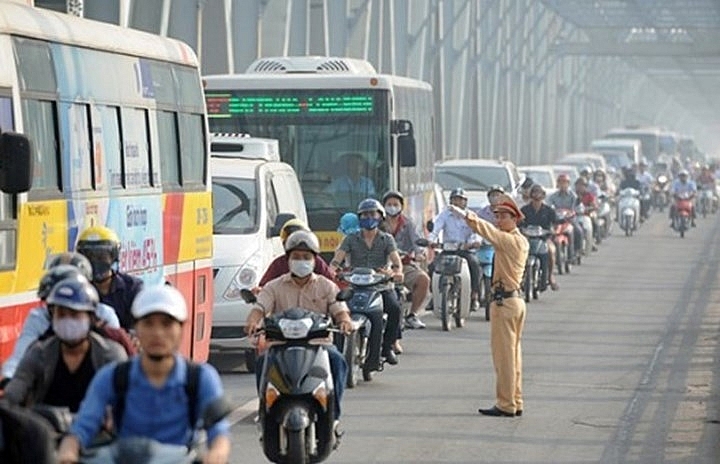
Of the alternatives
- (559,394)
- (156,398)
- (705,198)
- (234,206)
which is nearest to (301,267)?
(559,394)

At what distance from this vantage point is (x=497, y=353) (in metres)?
15.5

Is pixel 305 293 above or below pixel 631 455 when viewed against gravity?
above

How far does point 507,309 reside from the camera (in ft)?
51.0

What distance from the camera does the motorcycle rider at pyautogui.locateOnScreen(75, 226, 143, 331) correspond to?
34.7ft

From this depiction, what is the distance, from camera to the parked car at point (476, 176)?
34.5m

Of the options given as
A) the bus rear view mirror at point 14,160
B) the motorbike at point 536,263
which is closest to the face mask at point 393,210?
the motorbike at point 536,263

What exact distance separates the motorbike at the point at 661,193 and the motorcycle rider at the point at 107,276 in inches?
2301

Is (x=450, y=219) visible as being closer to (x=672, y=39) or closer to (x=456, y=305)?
(x=456, y=305)

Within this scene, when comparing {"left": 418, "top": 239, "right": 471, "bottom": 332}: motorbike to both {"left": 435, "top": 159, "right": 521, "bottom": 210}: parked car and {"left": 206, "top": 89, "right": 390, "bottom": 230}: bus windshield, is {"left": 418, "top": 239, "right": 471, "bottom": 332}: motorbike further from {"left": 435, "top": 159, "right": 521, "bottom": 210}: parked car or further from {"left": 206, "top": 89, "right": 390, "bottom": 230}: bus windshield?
{"left": 435, "top": 159, "right": 521, "bottom": 210}: parked car

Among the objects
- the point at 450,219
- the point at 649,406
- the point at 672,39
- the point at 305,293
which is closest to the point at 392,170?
the point at 450,219

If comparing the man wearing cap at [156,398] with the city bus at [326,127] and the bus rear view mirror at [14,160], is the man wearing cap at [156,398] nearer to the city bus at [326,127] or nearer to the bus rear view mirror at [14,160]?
the bus rear view mirror at [14,160]

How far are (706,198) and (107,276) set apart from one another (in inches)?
2247

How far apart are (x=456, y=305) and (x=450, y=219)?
0.97 meters

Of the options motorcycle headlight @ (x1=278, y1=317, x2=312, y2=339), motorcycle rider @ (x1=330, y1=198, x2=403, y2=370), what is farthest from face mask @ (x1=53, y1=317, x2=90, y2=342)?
motorcycle rider @ (x1=330, y1=198, x2=403, y2=370)
